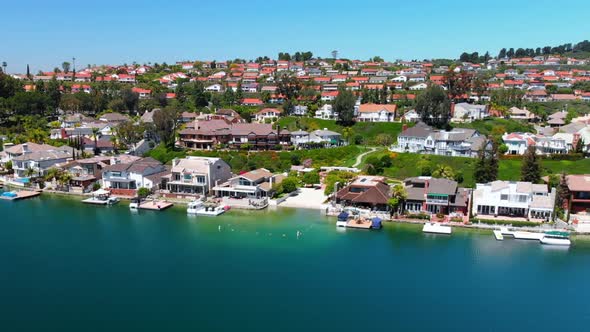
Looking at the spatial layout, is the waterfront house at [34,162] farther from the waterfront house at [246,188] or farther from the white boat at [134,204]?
the waterfront house at [246,188]

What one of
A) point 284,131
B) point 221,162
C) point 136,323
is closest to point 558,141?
point 284,131

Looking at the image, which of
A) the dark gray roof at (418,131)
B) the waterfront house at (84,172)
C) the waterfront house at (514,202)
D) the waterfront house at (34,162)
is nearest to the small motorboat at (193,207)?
the waterfront house at (84,172)

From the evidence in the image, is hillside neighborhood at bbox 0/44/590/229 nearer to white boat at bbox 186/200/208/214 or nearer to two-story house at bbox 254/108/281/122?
two-story house at bbox 254/108/281/122

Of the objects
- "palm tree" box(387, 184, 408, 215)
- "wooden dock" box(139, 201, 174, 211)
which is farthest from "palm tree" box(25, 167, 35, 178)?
"palm tree" box(387, 184, 408, 215)

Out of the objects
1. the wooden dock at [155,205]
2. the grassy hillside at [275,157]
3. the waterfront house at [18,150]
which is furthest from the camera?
the waterfront house at [18,150]

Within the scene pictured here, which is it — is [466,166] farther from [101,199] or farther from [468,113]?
[101,199]

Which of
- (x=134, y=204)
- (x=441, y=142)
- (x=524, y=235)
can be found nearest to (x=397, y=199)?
(x=524, y=235)

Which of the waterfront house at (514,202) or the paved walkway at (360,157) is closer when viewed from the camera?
the waterfront house at (514,202)
